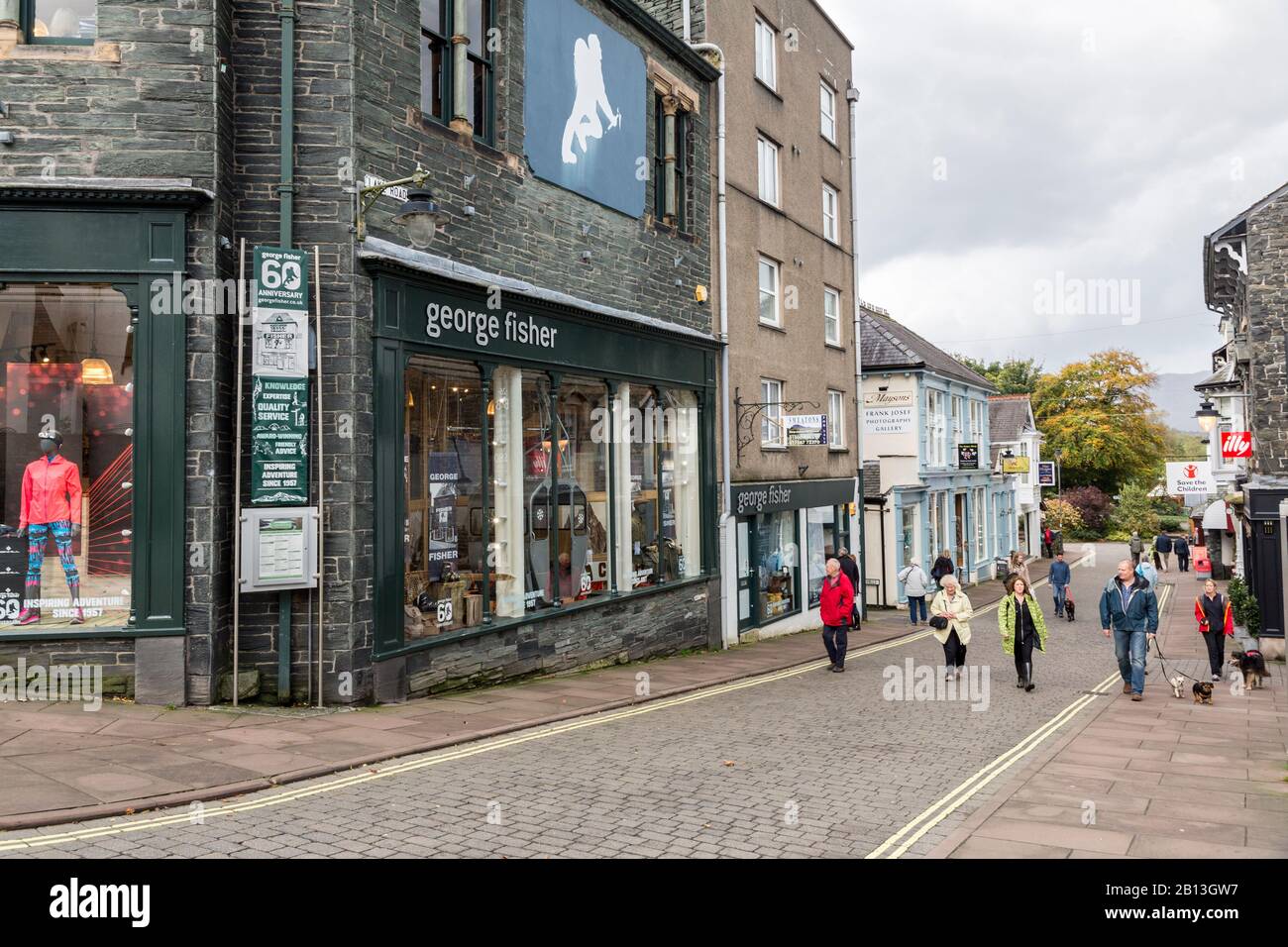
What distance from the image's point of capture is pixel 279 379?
1001cm

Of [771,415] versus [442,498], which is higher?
[771,415]

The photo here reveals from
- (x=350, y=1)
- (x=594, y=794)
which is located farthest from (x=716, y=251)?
(x=594, y=794)

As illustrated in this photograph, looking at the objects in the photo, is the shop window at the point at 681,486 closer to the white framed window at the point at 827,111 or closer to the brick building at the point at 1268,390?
the brick building at the point at 1268,390

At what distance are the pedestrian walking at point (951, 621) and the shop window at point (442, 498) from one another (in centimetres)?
632

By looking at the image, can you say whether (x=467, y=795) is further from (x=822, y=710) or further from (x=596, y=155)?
(x=596, y=155)

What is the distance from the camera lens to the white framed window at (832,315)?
2464 centimetres

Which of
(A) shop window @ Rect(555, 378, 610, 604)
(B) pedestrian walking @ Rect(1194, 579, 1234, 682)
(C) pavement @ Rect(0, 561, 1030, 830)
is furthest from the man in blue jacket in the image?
(A) shop window @ Rect(555, 378, 610, 604)

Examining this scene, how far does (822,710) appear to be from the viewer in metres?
12.0

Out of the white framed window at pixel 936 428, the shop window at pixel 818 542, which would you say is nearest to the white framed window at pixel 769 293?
the shop window at pixel 818 542

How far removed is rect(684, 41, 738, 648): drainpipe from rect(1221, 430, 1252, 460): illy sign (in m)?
12.3

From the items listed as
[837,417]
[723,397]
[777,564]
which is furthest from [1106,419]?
[723,397]

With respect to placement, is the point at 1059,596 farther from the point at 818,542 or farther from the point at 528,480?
the point at 528,480

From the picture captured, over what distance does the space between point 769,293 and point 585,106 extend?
789cm

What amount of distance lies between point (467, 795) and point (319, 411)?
14.7 ft
